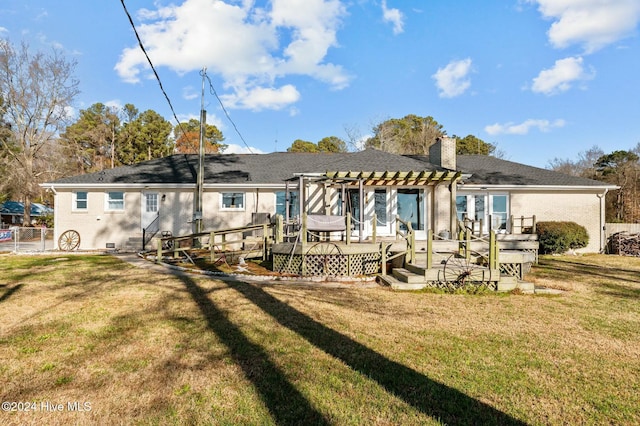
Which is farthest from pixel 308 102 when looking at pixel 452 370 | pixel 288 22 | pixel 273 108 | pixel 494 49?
pixel 452 370

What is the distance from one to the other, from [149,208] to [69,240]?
369cm

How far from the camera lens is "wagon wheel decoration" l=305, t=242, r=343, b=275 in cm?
922

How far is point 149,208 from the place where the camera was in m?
16.0

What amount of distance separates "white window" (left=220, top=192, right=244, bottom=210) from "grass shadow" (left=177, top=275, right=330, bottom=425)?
11.0 metres

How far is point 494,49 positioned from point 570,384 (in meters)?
17.6

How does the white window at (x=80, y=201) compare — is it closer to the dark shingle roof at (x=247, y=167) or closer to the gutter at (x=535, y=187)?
the dark shingle roof at (x=247, y=167)

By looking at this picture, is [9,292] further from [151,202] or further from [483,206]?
[483,206]

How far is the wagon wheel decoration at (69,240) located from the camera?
15.3 meters

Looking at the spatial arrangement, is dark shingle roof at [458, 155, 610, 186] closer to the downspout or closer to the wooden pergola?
the downspout

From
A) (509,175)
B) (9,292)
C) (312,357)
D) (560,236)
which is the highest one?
(509,175)

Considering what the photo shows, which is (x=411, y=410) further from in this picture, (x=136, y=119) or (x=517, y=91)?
(x=136, y=119)

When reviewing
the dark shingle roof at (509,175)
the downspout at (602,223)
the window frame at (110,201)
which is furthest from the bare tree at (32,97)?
the downspout at (602,223)

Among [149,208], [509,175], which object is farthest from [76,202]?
[509,175]

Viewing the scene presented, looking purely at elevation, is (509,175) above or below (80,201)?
above
